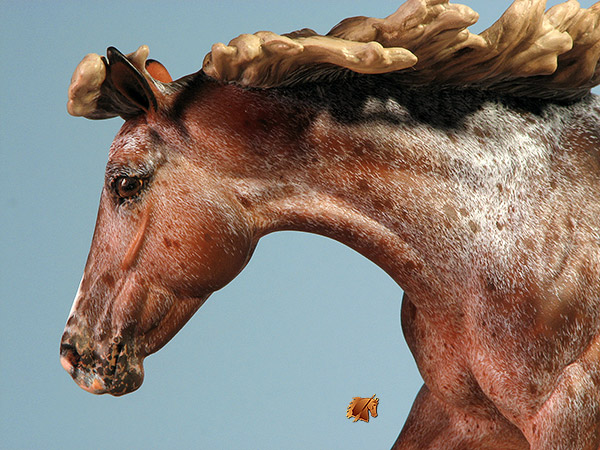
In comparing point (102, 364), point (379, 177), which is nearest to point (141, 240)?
point (102, 364)

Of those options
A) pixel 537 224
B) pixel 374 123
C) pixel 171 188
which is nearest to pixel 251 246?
pixel 171 188

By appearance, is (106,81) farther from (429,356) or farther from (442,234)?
(429,356)

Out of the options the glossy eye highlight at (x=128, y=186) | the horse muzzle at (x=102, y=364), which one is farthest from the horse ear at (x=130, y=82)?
the horse muzzle at (x=102, y=364)

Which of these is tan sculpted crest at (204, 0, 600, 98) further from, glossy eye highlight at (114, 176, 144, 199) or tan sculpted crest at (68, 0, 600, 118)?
glossy eye highlight at (114, 176, 144, 199)

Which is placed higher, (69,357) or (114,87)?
(114,87)

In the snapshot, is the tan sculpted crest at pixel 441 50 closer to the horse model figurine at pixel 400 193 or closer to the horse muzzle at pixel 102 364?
the horse model figurine at pixel 400 193

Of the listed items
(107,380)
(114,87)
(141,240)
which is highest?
(114,87)

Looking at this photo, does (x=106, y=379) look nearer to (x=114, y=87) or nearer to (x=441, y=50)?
(x=114, y=87)
